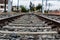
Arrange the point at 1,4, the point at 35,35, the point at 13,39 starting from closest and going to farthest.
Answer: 1. the point at 13,39
2. the point at 35,35
3. the point at 1,4

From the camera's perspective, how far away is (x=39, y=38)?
2.62 m

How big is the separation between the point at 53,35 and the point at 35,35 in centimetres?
32

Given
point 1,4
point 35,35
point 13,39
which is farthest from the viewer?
point 1,4

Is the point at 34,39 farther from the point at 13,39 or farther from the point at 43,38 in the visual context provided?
the point at 13,39

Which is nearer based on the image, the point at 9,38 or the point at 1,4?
the point at 9,38

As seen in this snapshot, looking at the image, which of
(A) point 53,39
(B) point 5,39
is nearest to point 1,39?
(B) point 5,39

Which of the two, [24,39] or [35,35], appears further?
[35,35]

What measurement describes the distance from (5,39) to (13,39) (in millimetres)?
136

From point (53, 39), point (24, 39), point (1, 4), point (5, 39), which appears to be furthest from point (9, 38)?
point (1, 4)

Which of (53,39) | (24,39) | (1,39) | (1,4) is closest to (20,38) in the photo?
(24,39)

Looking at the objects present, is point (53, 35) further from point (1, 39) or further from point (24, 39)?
point (1, 39)

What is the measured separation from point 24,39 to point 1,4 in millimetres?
71583

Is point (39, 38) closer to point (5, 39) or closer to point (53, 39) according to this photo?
point (53, 39)

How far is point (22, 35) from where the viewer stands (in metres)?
2.81
